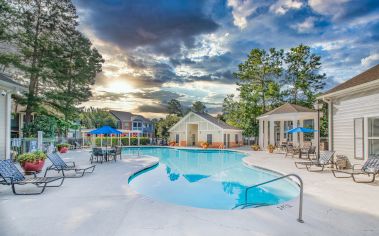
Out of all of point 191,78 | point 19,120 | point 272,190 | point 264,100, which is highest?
point 191,78

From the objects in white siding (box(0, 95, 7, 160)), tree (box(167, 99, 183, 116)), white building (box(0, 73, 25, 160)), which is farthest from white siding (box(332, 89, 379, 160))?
tree (box(167, 99, 183, 116))

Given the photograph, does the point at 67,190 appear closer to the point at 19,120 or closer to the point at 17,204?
the point at 17,204

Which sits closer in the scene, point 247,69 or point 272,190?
point 272,190

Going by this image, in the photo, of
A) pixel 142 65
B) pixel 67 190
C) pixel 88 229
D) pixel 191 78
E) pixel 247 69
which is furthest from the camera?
pixel 247 69

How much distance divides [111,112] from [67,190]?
154 ft

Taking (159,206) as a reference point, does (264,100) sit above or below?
above

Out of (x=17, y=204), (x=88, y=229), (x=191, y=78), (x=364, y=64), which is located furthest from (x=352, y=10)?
(x=191, y=78)

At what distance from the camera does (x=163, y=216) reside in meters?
4.59

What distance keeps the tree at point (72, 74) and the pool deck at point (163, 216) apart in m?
15.7

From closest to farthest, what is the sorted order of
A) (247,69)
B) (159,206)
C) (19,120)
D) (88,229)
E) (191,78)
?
(88,229)
(159,206)
(19,120)
(191,78)
(247,69)

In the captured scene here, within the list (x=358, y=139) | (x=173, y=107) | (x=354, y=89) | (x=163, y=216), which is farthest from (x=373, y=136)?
(x=173, y=107)

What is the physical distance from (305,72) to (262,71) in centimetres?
553

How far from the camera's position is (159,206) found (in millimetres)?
5238

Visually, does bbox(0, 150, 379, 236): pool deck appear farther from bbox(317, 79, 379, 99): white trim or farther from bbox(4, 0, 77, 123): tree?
bbox(4, 0, 77, 123): tree
